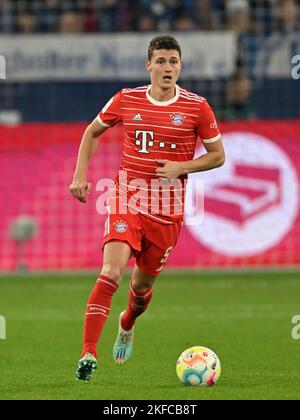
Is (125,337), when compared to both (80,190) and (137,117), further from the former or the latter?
(137,117)

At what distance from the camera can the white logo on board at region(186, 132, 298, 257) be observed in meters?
18.3

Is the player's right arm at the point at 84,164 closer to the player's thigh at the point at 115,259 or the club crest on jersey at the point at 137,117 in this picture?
the club crest on jersey at the point at 137,117

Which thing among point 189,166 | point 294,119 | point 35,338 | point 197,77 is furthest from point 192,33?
point 189,166

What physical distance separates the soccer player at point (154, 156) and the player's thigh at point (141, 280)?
0.13 metres

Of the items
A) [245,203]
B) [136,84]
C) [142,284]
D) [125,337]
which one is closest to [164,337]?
[125,337]

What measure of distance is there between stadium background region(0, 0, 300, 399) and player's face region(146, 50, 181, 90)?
20.6 feet

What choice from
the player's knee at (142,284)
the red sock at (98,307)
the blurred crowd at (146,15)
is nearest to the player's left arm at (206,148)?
the red sock at (98,307)

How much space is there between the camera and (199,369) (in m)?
8.30

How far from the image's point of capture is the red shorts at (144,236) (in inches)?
346

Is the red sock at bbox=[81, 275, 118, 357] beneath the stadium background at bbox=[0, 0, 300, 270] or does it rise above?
beneath

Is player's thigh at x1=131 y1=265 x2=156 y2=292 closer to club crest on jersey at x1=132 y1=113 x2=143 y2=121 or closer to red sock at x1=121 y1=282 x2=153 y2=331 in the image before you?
red sock at x1=121 y1=282 x2=153 y2=331

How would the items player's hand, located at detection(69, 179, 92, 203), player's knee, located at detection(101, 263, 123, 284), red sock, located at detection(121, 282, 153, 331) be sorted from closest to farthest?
player's knee, located at detection(101, 263, 123, 284) < player's hand, located at detection(69, 179, 92, 203) < red sock, located at detection(121, 282, 153, 331)

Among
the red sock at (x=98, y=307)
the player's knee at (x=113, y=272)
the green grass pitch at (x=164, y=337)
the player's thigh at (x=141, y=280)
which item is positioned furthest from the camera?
the player's thigh at (x=141, y=280)

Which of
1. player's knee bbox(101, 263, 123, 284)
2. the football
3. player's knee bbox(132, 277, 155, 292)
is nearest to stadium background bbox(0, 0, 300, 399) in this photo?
player's knee bbox(132, 277, 155, 292)
